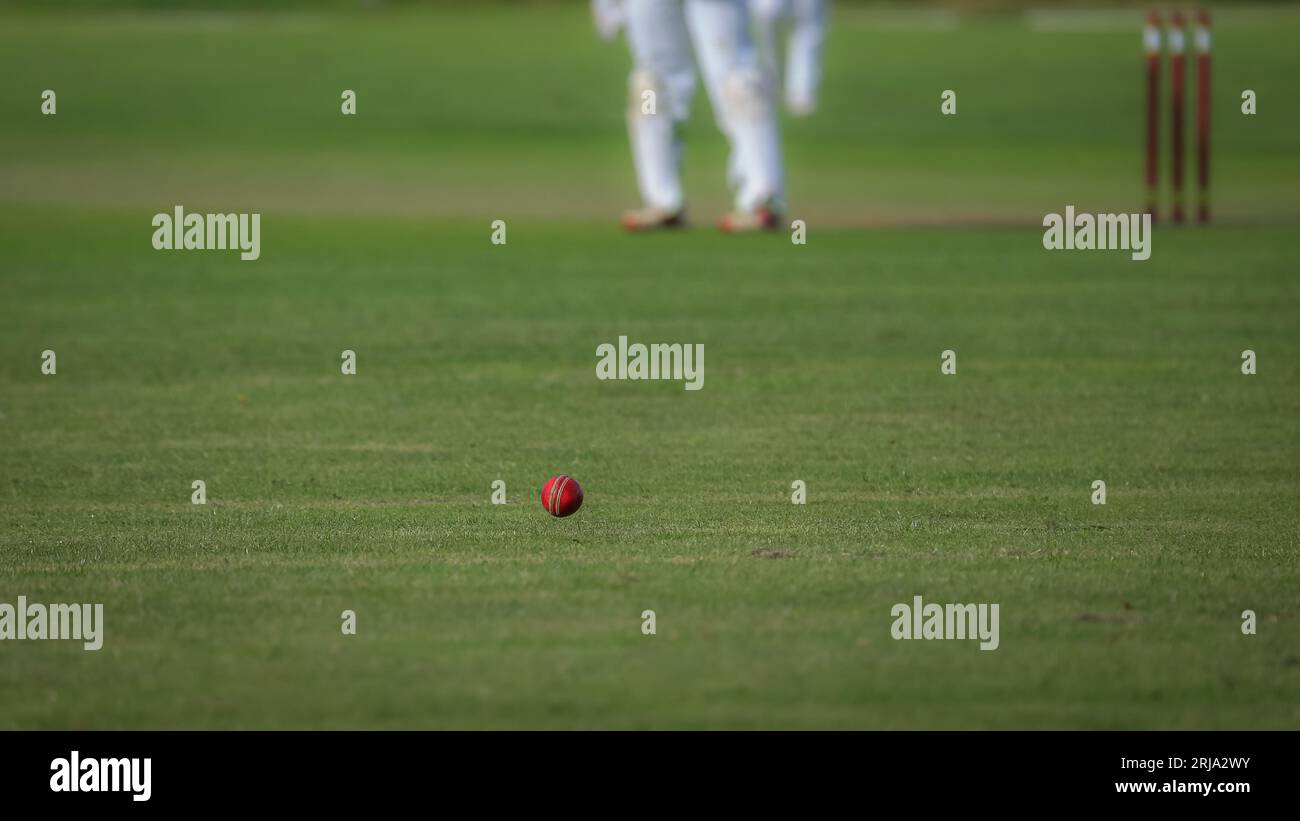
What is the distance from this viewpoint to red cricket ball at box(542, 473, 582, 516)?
8789 millimetres

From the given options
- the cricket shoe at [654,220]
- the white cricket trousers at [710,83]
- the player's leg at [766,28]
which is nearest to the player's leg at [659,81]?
the white cricket trousers at [710,83]

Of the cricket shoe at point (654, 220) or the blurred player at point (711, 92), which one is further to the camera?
the cricket shoe at point (654, 220)

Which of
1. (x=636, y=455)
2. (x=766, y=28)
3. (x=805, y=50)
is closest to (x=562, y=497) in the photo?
(x=636, y=455)

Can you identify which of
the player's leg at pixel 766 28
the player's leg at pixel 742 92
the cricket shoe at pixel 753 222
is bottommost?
the cricket shoe at pixel 753 222

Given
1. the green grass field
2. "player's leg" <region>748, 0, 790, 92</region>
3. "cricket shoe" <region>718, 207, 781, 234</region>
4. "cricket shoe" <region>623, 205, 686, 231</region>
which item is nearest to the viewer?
the green grass field

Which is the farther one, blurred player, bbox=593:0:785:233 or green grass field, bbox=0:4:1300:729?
blurred player, bbox=593:0:785:233

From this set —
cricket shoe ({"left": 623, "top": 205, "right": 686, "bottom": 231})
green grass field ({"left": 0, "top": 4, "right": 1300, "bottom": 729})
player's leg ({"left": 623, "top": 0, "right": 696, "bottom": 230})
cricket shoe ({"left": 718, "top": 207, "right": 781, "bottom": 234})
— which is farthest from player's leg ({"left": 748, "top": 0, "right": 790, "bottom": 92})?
green grass field ({"left": 0, "top": 4, "right": 1300, "bottom": 729})

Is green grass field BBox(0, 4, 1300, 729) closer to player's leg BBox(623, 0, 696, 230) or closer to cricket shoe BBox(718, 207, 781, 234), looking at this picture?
cricket shoe BBox(718, 207, 781, 234)

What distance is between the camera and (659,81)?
62.4ft

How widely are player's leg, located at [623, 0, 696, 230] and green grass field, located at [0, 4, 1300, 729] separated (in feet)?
3.62

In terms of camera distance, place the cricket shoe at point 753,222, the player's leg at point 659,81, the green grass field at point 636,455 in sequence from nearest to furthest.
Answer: the green grass field at point 636,455, the player's leg at point 659,81, the cricket shoe at point 753,222

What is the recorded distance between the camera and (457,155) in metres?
27.7

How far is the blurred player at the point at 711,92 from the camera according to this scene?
61.0 ft

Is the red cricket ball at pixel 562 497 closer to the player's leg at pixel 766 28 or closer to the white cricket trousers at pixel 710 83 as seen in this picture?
the white cricket trousers at pixel 710 83
